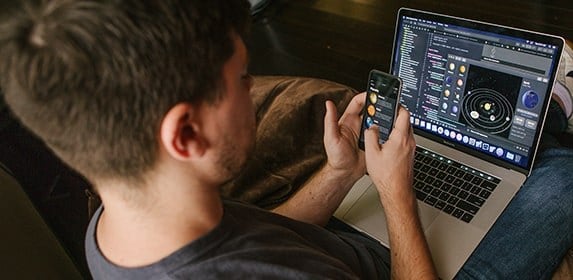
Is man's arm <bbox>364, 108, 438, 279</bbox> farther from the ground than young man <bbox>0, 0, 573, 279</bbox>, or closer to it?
closer to it

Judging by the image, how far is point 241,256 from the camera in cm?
67

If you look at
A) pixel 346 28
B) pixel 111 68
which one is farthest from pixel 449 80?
pixel 346 28

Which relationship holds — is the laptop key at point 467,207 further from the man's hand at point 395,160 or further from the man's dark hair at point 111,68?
the man's dark hair at point 111,68

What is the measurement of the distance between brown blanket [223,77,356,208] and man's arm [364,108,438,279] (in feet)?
1.10

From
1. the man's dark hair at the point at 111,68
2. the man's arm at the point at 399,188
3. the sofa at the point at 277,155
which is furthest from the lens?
the sofa at the point at 277,155

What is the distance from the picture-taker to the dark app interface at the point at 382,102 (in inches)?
39.0

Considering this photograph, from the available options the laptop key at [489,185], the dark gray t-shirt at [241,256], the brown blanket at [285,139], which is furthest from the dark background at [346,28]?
the dark gray t-shirt at [241,256]

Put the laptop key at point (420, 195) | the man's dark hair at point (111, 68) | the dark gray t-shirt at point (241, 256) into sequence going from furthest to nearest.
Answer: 1. the laptop key at point (420, 195)
2. the dark gray t-shirt at point (241, 256)
3. the man's dark hair at point (111, 68)

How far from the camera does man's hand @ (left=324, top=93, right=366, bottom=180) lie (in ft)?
3.38

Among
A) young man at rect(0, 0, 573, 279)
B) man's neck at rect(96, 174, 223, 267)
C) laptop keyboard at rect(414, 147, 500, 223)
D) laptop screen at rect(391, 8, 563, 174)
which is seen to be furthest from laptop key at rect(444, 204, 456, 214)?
man's neck at rect(96, 174, 223, 267)

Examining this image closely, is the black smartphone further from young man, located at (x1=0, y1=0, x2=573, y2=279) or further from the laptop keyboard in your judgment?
young man, located at (x1=0, y1=0, x2=573, y2=279)

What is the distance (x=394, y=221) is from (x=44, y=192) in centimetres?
118

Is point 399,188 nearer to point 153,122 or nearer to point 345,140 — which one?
point 345,140

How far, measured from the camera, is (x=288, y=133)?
1.30 meters
